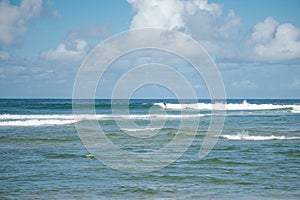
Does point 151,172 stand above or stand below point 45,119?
below

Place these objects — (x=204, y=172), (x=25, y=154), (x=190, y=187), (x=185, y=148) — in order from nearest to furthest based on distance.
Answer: (x=190, y=187) → (x=204, y=172) → (x=25, y=154) → (x=185, y=148)

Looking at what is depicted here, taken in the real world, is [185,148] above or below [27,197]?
above

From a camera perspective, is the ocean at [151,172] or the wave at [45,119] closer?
the ocean at [151,172]

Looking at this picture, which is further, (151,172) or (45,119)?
(45,119)

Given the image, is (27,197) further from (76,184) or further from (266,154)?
(266,154)

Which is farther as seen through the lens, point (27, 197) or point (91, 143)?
point (91, 143)

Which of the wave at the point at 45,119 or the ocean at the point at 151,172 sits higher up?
the wave at the point at 45,119

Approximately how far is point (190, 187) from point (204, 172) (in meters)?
2.16

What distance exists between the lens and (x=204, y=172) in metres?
14.3

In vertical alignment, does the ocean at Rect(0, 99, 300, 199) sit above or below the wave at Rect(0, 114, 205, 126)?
below

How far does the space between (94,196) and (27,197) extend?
1.77m

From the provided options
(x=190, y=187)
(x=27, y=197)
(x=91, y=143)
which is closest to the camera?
(x=27, y=197)

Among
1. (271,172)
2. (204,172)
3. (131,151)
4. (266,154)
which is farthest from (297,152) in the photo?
(131,151)

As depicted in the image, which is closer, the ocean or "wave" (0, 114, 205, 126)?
the ocean
